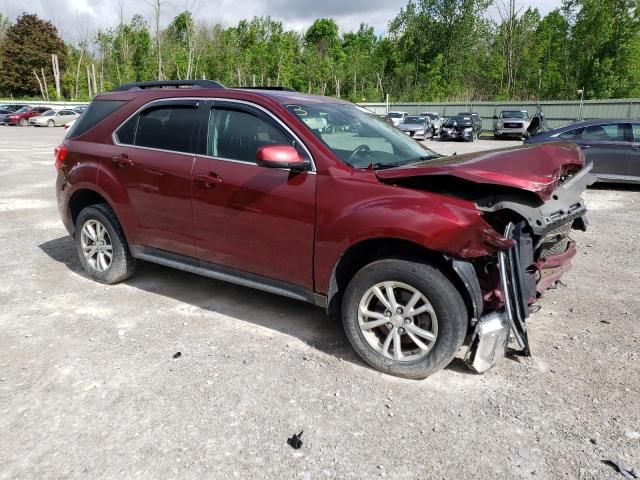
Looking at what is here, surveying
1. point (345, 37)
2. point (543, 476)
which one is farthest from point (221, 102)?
point (345, 37)

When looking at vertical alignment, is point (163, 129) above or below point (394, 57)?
below

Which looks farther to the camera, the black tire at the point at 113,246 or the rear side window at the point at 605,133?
the rear side window at the point at 605,133

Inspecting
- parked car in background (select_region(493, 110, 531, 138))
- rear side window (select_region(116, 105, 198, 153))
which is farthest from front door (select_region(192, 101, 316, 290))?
parked car in background (select_region(493, 110, 531, 138))

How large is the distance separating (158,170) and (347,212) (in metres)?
1.86

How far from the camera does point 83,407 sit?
307 cm

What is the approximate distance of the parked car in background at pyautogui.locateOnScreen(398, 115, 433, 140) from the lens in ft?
95.3

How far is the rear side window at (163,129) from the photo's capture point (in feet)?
14.2

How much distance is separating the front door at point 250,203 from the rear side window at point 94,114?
52.8 inches

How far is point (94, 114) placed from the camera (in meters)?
5.10

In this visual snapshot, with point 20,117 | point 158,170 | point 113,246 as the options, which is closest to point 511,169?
point 158,170

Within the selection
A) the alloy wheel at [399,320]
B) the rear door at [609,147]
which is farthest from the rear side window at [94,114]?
the rear door at [609,147]

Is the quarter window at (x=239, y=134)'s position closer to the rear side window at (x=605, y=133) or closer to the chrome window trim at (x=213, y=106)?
the chrome window trim at (x=213, y=106)

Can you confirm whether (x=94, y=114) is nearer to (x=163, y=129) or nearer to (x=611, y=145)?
(x=163, y=129)

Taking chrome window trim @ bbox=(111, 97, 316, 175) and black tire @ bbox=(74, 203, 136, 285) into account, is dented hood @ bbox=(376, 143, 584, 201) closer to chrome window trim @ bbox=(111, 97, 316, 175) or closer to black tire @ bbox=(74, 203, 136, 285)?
chrome window trim @ bbox=(111, 97, 316, 175)
